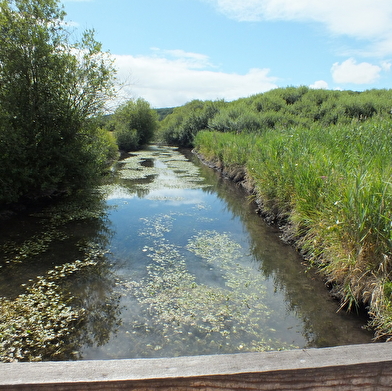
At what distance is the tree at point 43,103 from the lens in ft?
24.4

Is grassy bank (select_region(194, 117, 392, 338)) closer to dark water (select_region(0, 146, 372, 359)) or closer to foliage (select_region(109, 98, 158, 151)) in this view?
dark water (select_region(0, 146, 372, 359))

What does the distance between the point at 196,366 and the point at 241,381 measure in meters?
0.17

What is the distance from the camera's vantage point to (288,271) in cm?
534

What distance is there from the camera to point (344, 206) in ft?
13.9

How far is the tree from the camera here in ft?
24.4

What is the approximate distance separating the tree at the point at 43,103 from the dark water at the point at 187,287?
129 cm

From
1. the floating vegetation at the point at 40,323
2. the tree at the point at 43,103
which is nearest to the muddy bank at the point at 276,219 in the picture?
the floating vegetation at the point at 40,323

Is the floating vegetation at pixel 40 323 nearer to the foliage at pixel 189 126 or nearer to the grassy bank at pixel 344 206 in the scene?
the grassy bank at pixel 344 206

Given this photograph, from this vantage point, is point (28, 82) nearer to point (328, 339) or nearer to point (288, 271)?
point (288, 271)

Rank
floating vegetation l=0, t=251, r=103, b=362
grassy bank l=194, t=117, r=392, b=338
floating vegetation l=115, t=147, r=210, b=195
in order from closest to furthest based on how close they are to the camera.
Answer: floating vegetation l=0, t=251, r=103, b=362 → grassy bank l=194, t=117, r=392, b=338 → floating vegetation l=115, t=147, r=210, b=195

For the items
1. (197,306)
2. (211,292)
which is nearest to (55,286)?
(197,306)

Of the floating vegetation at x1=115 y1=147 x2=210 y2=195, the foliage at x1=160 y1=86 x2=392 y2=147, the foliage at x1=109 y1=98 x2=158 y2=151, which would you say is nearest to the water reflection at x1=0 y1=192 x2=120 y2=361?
the floating vegetation at x1=115 y1=147 x2=210 y2=195

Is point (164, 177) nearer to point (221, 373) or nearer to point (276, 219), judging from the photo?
point (276, 219)

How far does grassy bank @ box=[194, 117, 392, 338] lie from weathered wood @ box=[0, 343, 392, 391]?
236 centimetres
